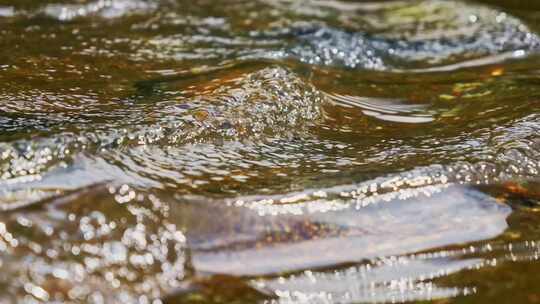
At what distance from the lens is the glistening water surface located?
213 cm

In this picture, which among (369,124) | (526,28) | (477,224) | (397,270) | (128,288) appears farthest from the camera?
(526,28)

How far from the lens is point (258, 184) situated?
8.03 feet

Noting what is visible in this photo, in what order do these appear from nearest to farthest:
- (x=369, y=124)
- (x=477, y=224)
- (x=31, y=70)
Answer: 1. (x=477, y=224)
2. (x=369, y=124)
3. (x=31, y=70)

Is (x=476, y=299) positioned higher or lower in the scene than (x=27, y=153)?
lower

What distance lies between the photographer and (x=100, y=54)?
4027 mm

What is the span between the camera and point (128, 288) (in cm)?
207

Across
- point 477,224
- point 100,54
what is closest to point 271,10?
point 100,54

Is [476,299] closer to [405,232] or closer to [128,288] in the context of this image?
[405,232]

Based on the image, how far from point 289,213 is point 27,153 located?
75cm

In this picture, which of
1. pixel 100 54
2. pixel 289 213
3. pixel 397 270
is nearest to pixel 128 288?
pixel 289 213

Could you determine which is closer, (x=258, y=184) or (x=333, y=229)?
(x=333, y=229)

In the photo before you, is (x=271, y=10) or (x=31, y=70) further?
(x=271, y=10)

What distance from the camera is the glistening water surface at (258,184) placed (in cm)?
213

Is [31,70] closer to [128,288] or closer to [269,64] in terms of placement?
[269,64]
